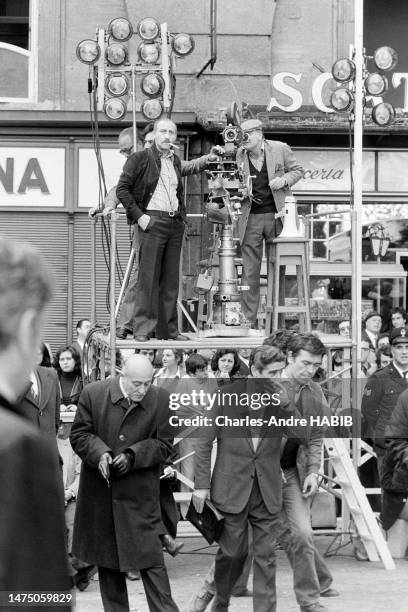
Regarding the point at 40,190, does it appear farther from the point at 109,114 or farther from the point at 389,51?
the point at 389,51

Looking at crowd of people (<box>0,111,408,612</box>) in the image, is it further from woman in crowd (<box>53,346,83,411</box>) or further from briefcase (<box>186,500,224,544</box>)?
woman in crowd (<box>53,346,83,411</box>)

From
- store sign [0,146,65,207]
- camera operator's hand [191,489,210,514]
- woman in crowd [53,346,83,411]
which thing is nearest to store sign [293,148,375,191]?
store sign [0,146,65,207]

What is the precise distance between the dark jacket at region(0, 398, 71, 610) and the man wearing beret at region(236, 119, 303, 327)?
803 centimetres

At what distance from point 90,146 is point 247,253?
24.5ft

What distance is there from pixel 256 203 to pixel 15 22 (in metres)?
8.89

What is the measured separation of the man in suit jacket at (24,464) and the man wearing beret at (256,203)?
7950mm

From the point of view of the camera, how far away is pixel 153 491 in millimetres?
8039

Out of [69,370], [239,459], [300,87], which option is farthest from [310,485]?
[300,87]

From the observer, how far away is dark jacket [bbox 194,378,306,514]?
8.16 metres

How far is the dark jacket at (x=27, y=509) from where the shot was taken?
2.37 meters

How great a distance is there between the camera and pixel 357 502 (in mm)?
10492

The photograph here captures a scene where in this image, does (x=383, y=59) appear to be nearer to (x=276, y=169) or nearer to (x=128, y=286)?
(x=276, y=169)

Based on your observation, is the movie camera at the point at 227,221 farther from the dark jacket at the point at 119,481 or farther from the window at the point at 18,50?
the window at the point at 18,50

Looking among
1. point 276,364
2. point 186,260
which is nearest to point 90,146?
point 186,260
